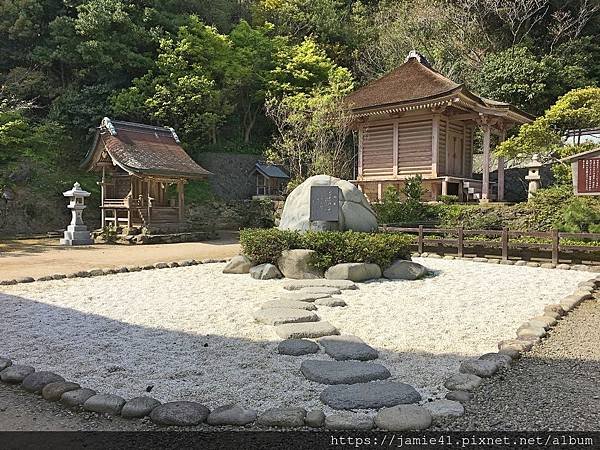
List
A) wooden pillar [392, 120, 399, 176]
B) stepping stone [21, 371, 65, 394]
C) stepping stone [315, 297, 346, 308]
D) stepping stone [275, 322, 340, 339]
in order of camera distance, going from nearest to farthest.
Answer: stepping stone [21, 371, 65, 394] → stepping stone [275, 322, 340, 339] → stepping stone [315, 297, 346, 308] → wooden pillar [392, 120, 399, 176]

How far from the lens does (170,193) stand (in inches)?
958

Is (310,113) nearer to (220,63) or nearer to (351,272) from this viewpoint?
(220,63)

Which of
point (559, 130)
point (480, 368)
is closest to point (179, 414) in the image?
point (480, 368)

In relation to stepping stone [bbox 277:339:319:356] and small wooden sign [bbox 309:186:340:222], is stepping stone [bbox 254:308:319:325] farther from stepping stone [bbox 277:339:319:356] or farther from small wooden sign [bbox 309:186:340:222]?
small wooden sign [bbox 309:186:340:222]

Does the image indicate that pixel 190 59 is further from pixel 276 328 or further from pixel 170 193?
pixel 276 328

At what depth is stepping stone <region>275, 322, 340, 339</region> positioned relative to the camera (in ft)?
18.1

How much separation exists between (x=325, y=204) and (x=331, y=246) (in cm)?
136

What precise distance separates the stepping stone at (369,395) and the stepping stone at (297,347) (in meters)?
1.01

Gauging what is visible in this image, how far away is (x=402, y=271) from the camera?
9.59 meters

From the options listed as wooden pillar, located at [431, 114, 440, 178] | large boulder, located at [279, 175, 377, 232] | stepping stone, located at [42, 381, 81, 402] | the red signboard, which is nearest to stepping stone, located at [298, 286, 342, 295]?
large boulder, located at [279, 175, 377, 232]

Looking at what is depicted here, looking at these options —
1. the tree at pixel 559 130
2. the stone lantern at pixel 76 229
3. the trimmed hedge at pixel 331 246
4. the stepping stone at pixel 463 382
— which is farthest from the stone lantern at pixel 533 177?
the stone lantern at pixel 76 229

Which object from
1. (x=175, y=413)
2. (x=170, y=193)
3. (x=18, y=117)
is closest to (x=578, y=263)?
(x=175, y=413)

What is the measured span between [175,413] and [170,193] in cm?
2198

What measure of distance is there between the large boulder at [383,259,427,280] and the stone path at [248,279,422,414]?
6.36 ft
